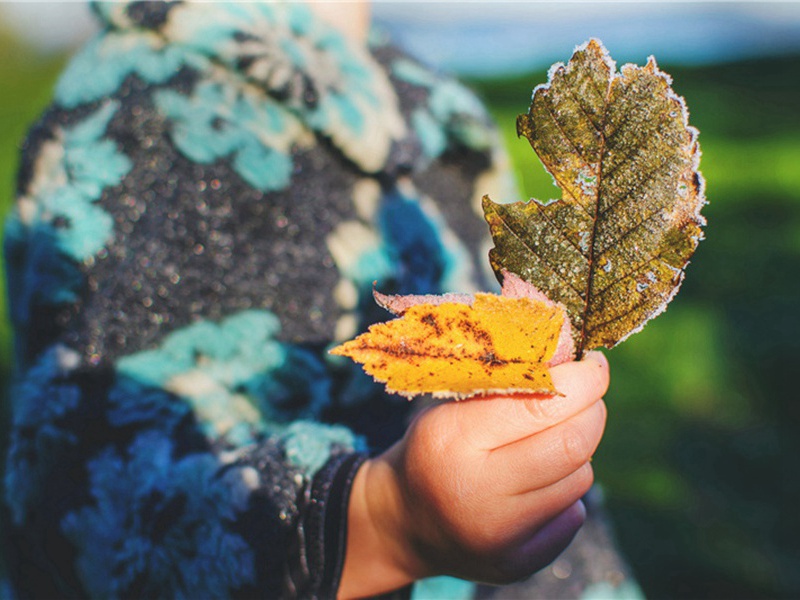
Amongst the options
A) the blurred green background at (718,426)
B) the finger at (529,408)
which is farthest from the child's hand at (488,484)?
the blurred green background at (718,426)

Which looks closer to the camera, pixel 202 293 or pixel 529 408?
pixel 529 408

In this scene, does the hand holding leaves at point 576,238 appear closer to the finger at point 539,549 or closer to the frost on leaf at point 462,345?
the frost on leaf at point 462,345

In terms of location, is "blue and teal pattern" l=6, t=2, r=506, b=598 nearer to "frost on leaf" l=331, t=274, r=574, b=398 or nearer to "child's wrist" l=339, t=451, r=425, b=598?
"child's wrist" l=339, t=451, r=425, b=598

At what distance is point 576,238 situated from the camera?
19.9 inches

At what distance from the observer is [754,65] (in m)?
6.79

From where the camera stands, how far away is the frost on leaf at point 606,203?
470mm

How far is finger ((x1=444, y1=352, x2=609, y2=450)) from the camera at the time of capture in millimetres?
521

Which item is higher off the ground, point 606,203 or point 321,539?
point 606,203

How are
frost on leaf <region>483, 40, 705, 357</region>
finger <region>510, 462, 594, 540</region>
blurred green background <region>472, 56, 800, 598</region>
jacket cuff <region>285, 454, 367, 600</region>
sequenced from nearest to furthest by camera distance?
frost on leaf <region>483, 40, 705, 357</region>
finger <region>510, 462, 594, 540</region>
jacket cuff <region>285, 454, 367, 600</region>
blurred green background <region>472, 56, 800, 598</region>

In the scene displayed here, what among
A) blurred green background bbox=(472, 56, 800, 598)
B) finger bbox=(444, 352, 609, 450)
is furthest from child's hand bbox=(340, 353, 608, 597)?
blurred green background bbox=(472, 56, 800, 598)

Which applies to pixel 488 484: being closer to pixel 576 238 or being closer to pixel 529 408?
pixel 529 408

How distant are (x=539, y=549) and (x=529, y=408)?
17cm

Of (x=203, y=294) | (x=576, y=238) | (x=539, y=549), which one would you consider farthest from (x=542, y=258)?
(x=203, y=294)

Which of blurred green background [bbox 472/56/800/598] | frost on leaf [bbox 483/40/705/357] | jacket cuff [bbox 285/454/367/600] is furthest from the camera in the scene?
blurred green background [bbox 472/56/800/598]
